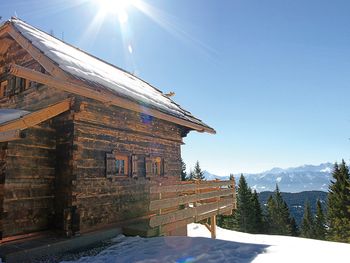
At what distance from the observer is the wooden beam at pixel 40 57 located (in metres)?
7.21

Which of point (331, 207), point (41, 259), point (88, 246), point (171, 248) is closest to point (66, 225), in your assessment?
point (88, 246)

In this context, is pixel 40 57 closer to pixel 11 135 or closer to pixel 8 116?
pixel 8 116

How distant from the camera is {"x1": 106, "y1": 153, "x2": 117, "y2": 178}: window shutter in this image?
28.4ft

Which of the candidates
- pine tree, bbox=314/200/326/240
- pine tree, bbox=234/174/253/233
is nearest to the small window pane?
pine tree, bbox=234/174/253/233

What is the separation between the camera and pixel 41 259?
6.04 metres

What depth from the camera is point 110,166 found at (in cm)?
878

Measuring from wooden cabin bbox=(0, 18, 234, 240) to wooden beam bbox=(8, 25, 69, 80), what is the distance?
28mm

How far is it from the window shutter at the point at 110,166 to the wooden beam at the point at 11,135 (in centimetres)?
316

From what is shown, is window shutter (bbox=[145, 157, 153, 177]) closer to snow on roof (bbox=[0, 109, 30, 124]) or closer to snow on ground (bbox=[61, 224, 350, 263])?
snow on ground (bbox=[61, 224, 350, 263])

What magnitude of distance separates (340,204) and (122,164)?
1308 inches

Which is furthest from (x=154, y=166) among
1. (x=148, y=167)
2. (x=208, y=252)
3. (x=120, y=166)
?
(x=208, y=252)

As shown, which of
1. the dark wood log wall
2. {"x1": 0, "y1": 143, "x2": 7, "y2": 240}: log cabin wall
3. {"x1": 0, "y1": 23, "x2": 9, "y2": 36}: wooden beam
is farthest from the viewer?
{"x1": 0, "y1": 23, "x2": 9, "y2": 36}: wooden beam

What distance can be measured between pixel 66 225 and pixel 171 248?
287 cm

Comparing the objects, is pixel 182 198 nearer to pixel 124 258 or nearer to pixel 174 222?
pixel 174 222
